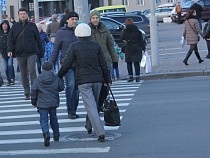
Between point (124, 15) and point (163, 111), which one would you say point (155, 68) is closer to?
point (163, 111)

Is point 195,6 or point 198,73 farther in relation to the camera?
point 195,6

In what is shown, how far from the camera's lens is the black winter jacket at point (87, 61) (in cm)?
797

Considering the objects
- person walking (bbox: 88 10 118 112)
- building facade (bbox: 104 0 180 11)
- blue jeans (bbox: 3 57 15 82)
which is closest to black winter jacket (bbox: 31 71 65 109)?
person walking (bbox: 88 10 118 112)

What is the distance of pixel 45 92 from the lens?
806 centimetres

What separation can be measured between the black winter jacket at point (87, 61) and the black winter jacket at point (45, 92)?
35cm

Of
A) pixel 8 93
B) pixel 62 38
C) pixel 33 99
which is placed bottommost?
pixel 8 93

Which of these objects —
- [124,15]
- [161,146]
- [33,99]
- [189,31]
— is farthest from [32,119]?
[124,15]

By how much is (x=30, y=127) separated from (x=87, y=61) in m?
2.27

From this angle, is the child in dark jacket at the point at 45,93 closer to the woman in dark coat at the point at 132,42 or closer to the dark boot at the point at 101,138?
the dark boot at the point at 101,138

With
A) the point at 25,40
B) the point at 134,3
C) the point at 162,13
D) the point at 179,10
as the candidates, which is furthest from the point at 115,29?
the point at 134,3

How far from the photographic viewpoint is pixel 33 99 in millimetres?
8102

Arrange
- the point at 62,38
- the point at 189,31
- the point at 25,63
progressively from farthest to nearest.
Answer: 1. the point at 189,31
2. the point at 25,63
3. the point at 62,38

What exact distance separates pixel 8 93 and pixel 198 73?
5.71 metres

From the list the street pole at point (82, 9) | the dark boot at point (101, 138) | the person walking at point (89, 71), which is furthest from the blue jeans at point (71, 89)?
the street pole at point (82, 9)
